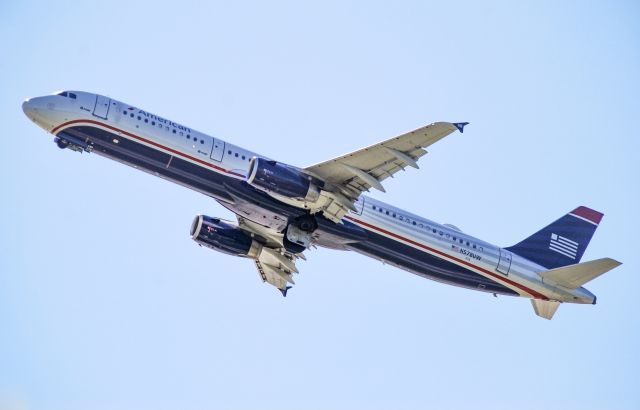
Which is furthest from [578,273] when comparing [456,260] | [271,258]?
[271,258]

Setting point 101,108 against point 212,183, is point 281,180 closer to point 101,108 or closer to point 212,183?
point 212,183

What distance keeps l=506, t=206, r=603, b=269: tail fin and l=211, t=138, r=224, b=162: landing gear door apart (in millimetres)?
19018

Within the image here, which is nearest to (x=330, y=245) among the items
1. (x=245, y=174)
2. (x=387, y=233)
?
(x=387, y=233)

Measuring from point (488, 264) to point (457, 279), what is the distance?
78.7 inches

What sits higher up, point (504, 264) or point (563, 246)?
point (563, 246)

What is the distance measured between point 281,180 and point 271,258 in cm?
1231

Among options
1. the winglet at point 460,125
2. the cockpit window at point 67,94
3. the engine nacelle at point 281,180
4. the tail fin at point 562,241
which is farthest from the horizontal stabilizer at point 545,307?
the cockpit window at point 67,94

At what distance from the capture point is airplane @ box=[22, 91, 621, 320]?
4844 cm

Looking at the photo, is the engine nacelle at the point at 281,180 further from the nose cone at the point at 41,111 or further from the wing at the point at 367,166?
the nose cone at the point at 41,111

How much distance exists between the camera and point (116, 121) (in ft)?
163

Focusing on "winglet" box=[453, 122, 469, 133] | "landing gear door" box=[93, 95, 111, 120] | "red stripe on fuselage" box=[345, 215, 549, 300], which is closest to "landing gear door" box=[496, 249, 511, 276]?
"red stripe on fuselage" box=[345, 215, 549, 300]

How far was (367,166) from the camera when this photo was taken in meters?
48.1

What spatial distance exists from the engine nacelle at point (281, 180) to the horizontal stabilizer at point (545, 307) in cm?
1575

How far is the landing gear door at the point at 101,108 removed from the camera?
49875 mm
